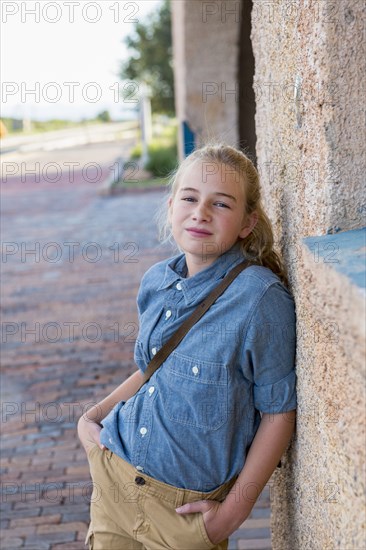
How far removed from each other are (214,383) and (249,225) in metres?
0.44

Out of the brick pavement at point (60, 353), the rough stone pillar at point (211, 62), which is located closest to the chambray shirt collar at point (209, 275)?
the brick pavement at point (60, 353)

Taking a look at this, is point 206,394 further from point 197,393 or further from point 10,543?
point 10,543

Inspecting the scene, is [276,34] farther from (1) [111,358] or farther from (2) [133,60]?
(2) [133,60]

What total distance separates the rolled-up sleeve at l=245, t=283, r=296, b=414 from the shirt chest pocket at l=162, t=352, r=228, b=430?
0.08 metres

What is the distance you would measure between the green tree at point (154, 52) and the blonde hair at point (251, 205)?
21.0m

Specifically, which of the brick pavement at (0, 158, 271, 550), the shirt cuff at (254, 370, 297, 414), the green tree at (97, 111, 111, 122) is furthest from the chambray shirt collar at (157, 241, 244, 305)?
the green tree at (97, 111, 111, 122)

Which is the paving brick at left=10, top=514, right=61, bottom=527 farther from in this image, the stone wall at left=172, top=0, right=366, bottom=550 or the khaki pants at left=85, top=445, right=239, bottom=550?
the stone wall at left=172, top=0, right=366, bottom=550

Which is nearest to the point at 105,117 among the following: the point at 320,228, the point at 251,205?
the point at 251,205

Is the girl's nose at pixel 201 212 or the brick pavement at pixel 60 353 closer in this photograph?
the girl's nose at pixel 201 212

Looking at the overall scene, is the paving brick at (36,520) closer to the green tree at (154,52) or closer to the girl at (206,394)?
the girl at (206,394)

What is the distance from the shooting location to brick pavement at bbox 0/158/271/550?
335 centimetres

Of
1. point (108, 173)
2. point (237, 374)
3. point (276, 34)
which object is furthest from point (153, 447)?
point (108, 173)

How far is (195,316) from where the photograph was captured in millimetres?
1777

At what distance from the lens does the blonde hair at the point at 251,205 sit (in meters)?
1.86
